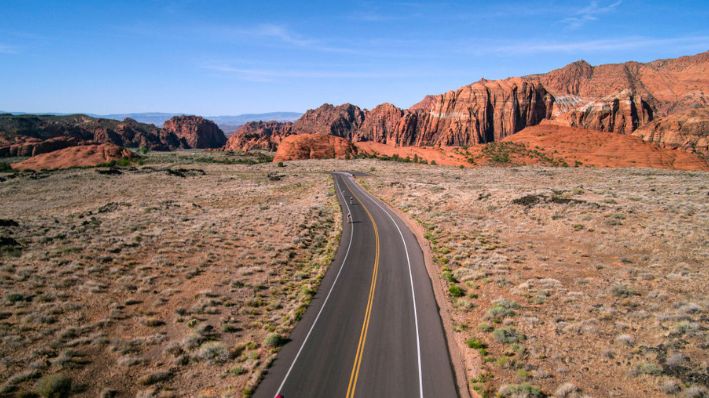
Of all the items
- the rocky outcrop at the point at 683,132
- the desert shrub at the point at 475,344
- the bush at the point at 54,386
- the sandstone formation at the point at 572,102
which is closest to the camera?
the bush at the point at 54,386

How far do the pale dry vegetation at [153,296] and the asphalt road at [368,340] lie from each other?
122 centimetres

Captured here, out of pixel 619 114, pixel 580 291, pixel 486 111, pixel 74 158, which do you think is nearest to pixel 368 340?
pixel 580 291

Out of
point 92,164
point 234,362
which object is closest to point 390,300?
point 234,362

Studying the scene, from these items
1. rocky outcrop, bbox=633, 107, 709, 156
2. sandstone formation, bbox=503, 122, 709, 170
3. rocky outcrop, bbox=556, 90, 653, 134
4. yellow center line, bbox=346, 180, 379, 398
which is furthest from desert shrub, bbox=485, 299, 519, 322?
rocky outcrop, bbox=556, 90, 653, 134

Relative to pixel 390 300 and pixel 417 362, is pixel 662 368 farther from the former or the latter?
pixel 390 300

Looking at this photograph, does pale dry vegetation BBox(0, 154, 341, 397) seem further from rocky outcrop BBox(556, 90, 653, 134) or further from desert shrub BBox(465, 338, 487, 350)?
rocky outcrop BBox(556, 90, 653, 134)

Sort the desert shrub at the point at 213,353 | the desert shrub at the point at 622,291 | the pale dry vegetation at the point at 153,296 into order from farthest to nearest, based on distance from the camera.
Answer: the desert shrub at the point at 622,291 < the desert shrub at the point at 213,353 < the pale dry vegetation at the point at 153,296

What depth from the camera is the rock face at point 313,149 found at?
140m

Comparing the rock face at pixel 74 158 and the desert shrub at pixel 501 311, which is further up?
the rock face at pixel 74 158

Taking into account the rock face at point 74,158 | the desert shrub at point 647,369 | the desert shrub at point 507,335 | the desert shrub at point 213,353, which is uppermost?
the rock face at point 74,158

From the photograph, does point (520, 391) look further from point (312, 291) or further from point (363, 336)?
point (312, 291)

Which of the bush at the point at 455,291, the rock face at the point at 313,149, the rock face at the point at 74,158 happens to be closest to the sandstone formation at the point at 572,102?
the rock face at the point at 313,149

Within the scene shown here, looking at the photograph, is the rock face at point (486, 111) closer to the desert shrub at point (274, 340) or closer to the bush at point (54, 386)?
the desert shrub at point (274, 340)

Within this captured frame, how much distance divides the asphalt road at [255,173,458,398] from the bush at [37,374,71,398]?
312 inches
